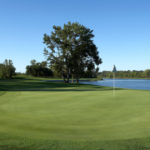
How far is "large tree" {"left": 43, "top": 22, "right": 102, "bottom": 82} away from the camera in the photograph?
3978 centimetres

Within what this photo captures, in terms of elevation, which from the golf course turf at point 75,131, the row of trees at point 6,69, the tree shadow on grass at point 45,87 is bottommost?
the tree shadow on grass at point 45,87

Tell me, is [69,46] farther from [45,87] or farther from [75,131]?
[75,131]

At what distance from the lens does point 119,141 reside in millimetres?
3992

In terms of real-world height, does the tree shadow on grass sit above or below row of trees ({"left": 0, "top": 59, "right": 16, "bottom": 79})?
below

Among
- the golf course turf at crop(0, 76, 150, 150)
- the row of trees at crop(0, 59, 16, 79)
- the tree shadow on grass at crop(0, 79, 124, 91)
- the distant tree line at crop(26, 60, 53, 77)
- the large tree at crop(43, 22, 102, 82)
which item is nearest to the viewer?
the golf course turf at crop(0, 76, 150, 150)

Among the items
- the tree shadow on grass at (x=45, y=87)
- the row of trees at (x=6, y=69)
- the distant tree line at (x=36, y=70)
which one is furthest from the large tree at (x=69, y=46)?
the distant tree line at (x=36, y=70)

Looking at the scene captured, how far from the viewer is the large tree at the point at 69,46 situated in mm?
39781

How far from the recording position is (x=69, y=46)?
39656mm

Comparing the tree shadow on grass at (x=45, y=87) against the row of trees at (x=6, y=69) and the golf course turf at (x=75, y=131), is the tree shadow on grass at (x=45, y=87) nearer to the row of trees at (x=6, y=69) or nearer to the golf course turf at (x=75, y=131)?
the golf course turf at (x=75, y=131)

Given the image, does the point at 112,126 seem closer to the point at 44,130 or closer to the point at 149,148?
the point at 149,148

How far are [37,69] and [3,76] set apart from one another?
38.9 m

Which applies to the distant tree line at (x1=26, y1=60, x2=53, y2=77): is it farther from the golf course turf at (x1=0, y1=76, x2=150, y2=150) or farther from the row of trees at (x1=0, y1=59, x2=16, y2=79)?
the golf course turf at (x1=0, y1=76, x2=150, y2=150)

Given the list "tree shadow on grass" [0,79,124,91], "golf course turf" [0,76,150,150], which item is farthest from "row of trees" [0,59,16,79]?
"golf course turf" [0,76,150,150]

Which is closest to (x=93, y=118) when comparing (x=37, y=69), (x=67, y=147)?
(x=67, y=147)
